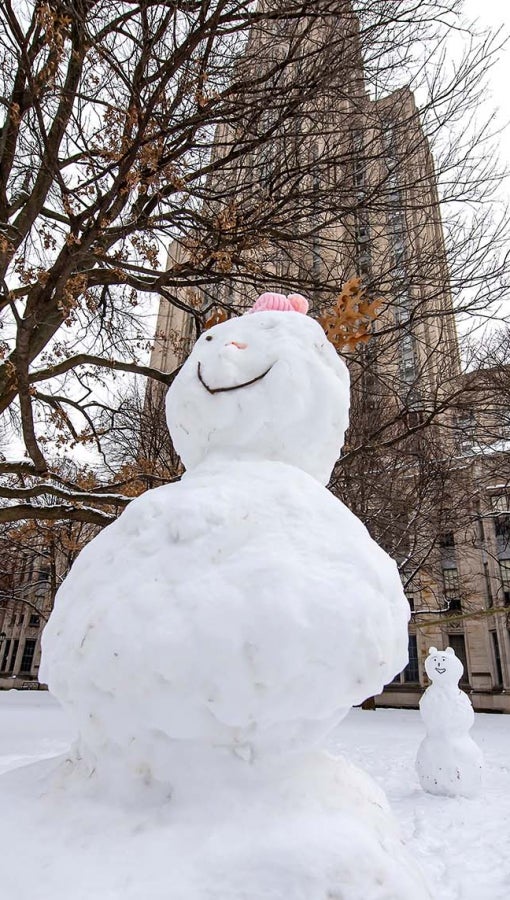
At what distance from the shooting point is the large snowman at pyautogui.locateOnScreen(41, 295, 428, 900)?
4.39 ft

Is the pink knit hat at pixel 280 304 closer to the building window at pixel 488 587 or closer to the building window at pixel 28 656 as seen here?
the building window at pixel 488 587

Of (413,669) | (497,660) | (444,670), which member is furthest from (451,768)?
(413,669)

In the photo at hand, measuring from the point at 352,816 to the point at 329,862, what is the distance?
185 millimetres

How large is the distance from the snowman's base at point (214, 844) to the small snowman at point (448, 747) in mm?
5187

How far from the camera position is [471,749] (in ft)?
19.7

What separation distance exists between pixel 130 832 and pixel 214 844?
0.21 m

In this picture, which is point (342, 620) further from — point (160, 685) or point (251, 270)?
point (251, 270)

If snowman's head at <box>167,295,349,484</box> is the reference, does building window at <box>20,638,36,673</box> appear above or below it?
below

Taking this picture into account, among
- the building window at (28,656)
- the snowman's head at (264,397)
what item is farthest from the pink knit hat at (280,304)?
the building window at (28,656)

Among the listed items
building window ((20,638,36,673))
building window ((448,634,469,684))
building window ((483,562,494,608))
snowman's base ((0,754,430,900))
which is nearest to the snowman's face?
snowman's base ((0,754,430,900))

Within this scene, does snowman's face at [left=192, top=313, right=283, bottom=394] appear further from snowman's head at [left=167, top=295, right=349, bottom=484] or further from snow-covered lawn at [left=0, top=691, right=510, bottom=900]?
snow-covered lawn at [left=0, top=691, right=510, bottom=900]

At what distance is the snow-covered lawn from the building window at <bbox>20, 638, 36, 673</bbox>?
27.9 meters

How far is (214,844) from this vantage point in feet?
4.15

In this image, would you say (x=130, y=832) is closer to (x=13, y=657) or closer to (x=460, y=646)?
(x=460, y=646)
